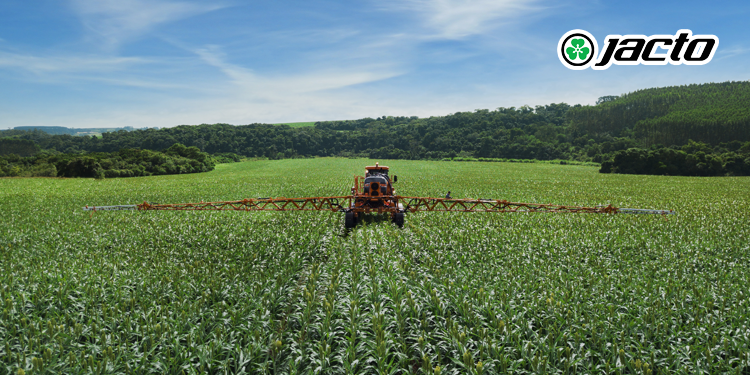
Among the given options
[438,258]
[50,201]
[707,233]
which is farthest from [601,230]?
[50,201]

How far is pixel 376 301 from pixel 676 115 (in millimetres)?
160479

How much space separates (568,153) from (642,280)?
120064 mm

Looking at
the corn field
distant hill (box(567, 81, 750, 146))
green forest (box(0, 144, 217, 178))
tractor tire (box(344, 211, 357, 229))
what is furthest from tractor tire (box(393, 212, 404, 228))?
distant hill (box(567, 81, 750, 146))

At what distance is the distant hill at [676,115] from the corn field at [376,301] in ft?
417

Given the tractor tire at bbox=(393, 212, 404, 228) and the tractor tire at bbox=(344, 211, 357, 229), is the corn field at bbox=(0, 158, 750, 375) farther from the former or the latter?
the tractor tire at bbox=(344, 211, 357, 229)

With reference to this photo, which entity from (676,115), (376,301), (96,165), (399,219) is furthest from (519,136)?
(376,301)

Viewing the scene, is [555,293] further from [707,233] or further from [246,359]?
[707,233]

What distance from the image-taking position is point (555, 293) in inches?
305

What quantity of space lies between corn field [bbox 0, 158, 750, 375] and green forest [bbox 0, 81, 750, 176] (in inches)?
2715

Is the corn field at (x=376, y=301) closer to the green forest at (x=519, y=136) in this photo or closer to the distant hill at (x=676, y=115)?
the green forest at (x=519, y=136)

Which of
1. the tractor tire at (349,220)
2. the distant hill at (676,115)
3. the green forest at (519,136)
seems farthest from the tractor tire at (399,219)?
the distant hill at (676,115)

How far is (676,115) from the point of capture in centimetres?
12788

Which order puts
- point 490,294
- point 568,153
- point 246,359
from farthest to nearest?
1. point 568,153
2. point 490,294
3. point 246,359

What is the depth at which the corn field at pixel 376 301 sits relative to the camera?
559 cm
